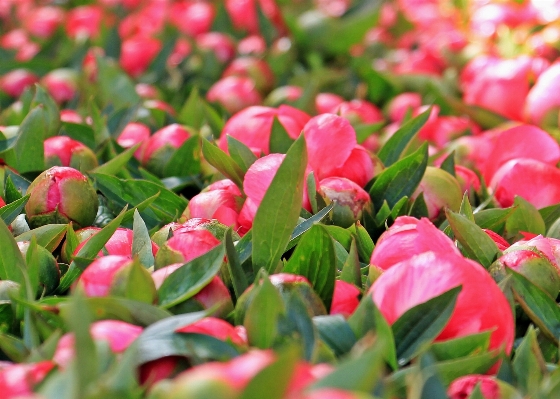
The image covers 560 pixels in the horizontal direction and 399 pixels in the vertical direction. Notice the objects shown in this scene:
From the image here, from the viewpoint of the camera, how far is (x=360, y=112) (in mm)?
1487

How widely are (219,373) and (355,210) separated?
480mm

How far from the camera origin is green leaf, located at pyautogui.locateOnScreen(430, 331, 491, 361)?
1.96ft

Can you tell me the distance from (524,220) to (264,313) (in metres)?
0.45

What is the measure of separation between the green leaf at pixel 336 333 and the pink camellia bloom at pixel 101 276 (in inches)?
6.3

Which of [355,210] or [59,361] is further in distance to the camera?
[355,210]

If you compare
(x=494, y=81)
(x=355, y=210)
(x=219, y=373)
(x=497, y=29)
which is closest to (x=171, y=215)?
(x=355, y=210)

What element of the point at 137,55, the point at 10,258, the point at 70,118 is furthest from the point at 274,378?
the point at 137,55

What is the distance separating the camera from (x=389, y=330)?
60cm

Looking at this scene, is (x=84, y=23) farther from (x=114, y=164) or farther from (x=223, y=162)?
(x=223, y=162)

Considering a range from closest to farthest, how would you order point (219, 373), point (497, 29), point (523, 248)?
point (219, 373) → point (523, 248) → point (497, 29)

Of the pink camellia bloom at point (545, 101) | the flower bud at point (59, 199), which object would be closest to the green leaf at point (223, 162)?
the flower bud at point (59, 199)

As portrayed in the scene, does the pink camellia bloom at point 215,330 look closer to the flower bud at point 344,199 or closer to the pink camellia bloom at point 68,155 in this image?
the flower bud at point 344,199

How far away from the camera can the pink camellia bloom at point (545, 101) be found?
1428 millimetres

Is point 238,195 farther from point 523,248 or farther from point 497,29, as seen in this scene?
point 497,29
